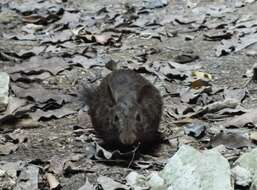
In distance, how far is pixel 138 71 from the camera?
25.5 ft

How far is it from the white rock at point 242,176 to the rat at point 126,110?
104 centimetres

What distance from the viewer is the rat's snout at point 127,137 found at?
17.4 feet

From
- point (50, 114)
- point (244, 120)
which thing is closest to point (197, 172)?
point (244, 120)

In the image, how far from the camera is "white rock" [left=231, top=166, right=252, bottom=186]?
4457 millimetres

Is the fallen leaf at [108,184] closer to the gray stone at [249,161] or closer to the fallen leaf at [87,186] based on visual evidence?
the fallen leaf at [87,186]

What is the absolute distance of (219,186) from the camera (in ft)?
14.1

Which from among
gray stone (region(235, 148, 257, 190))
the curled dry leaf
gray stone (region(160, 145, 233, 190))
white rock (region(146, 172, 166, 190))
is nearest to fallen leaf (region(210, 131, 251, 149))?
gray stone (region(235, 148, 257, 190))

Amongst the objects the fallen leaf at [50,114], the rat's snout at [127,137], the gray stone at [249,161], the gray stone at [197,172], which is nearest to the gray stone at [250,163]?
the gray stone at [249,161]

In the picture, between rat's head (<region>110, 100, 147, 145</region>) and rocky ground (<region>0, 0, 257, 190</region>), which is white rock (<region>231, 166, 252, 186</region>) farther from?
rat's head (<region>110, 100, 147, 145</region>)

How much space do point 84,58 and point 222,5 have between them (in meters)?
2.92

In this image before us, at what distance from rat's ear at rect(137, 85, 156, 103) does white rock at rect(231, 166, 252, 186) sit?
137cm

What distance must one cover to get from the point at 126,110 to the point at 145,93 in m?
0.39

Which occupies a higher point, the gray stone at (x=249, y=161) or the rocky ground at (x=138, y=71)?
the gray stone at (x=249, y=161)

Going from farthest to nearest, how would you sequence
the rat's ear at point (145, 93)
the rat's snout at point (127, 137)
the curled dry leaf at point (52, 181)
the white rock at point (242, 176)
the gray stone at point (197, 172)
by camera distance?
the rat's ear at point (145, 93) → the rat's snout at point (127, 137) → the curled dry leaf at point (52, 181) → the white rock at point (242, 176) → the gray stone at point (197, 172)
